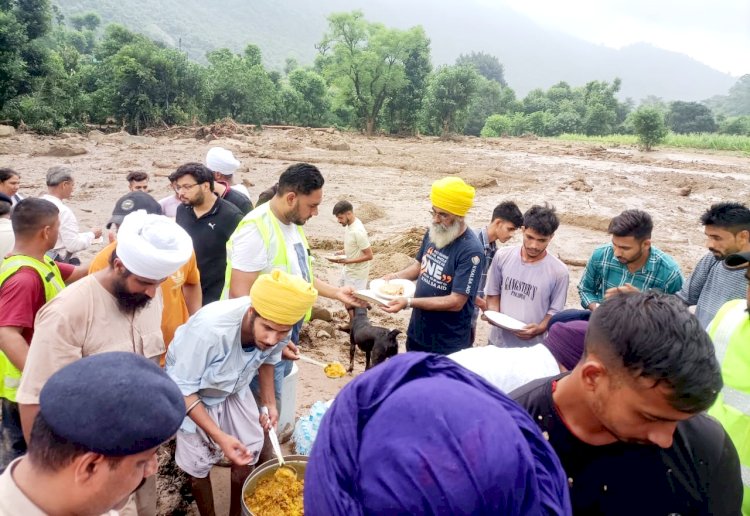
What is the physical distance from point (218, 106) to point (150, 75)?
17.3ft

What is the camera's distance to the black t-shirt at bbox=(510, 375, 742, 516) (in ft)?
4.72

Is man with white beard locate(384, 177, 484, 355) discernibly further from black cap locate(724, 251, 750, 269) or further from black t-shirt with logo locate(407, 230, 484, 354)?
black cap locate(724, 251, 750, 269)

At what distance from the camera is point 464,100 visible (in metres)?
32.8

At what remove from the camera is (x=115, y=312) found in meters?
2.29

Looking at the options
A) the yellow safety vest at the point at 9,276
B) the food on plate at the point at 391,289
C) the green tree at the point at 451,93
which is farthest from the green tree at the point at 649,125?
the yellow safety vest at the point at 9,276

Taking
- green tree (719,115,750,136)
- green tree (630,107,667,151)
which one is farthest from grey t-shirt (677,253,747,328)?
green tree (719,115,750,136)

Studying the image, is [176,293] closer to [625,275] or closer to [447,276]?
[447,276]

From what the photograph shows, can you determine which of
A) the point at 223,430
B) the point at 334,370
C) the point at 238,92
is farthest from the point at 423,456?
the point at 238,92

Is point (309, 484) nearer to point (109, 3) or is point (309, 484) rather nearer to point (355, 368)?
point (355, 368)

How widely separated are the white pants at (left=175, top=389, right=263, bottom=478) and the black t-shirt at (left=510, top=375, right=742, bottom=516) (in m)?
1.73

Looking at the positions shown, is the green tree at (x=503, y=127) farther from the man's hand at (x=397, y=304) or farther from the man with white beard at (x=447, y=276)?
the man's hand at (x=397, y=304)

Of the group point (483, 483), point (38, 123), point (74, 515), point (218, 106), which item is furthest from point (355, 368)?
point (218, 106)

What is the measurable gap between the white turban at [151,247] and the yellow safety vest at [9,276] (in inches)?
22.8

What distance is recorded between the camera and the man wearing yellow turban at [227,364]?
7.74 feet
